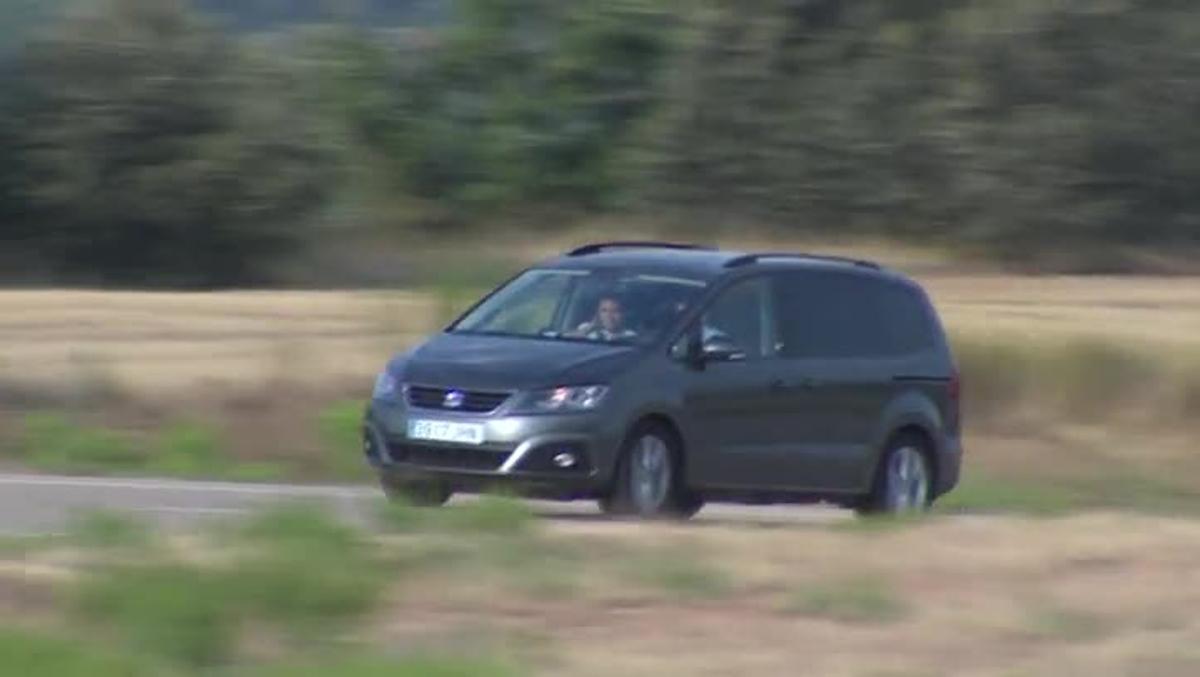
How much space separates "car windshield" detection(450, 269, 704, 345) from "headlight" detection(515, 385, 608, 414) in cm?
61

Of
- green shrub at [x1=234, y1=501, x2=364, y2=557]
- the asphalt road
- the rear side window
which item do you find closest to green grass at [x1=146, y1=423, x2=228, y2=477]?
the asphalt road

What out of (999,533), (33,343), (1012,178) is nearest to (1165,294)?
(1012,178)

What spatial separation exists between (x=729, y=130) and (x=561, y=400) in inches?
936

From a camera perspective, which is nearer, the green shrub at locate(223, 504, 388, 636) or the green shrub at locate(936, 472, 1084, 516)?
the green shrub at locate(223, 504, 388, 636)

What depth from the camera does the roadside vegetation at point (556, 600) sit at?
→ 9.58 m

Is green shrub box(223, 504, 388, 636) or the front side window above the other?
the front side window

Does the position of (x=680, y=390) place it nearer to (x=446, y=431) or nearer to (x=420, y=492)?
(x=446, y=431)

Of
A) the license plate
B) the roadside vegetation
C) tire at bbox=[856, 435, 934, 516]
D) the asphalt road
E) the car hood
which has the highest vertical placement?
the car hood

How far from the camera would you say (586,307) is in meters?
16.7

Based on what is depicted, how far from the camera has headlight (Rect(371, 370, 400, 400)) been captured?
53.6 feet

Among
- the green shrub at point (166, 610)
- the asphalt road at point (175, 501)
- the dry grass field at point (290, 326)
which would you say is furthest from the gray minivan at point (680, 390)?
the dry grass field at point (290, 326)

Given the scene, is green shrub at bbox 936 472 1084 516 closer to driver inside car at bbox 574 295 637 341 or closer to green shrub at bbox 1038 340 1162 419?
green shrub at bbox 1038 340 1162 419

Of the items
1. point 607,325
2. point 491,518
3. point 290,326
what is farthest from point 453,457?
point 290,326

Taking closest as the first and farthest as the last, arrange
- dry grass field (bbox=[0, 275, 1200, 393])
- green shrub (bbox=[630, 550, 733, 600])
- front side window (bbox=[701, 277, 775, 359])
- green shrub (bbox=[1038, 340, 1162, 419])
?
green shrub (bbox=[630, 550, 733, 600]) < front side window (bbox=[701, 277, 775, 359]) < dry grass field (bbox=[0, 275, 1200, 393]) < green shrub (bbox=[1038, 340, 1162, 419])
